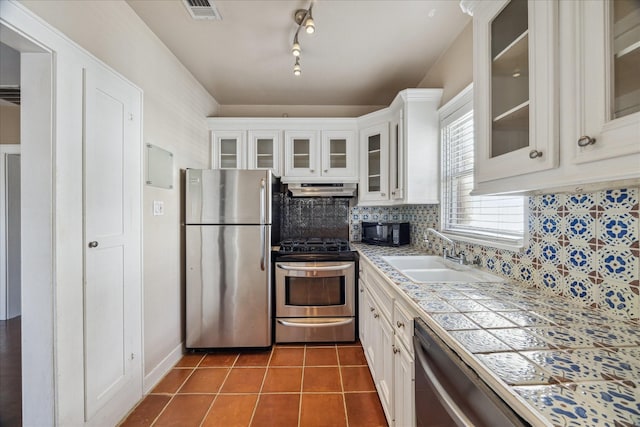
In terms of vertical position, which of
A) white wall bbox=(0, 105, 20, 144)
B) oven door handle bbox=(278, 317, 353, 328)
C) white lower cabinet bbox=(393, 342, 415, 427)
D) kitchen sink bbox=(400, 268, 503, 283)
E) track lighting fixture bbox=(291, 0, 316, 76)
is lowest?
oven door handle bbox=(278, 317, 353, 328)

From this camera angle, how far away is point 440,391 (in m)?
0.82

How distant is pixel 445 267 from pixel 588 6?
1.55 meters

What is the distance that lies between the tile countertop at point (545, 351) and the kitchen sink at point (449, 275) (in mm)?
324

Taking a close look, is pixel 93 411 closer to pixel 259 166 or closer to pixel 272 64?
pixel 259 166

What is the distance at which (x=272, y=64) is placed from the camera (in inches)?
92.7

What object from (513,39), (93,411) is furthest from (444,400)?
(93,411)

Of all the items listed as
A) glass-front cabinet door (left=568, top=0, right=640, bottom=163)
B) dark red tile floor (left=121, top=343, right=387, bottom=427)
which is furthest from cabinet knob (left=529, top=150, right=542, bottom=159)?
dark red tile floor (left=121, top=343, right=387, bottom=427)

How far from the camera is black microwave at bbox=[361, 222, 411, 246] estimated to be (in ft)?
9.06

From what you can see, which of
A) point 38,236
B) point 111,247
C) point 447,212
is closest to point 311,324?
point 447,212

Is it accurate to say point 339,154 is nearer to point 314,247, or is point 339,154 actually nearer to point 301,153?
point 301,153

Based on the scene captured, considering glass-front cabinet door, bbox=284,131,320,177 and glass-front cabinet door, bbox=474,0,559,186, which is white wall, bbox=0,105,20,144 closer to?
glass-front cabinet door, bbox=284,131,320,177

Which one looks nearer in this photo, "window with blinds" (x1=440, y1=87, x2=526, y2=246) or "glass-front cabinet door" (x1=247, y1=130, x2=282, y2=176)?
"window with blinds" (x1=440, y1=87, x2=526, y2=246)

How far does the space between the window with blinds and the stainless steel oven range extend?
3.31 feet

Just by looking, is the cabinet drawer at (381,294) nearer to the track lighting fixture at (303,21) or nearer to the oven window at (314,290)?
the oven window at (314,290)
